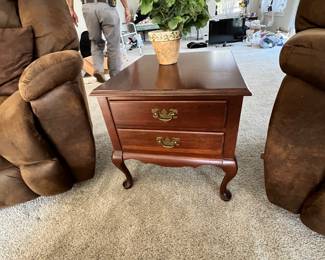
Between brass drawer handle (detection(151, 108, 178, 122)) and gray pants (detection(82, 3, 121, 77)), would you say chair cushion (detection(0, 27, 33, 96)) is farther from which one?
gray pants (detection(82, 3, 121, 77))

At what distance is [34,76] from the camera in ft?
2.65

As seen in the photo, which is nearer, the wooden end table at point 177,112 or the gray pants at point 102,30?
the wooden end table at point 177,112

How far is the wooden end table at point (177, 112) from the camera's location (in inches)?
28.0

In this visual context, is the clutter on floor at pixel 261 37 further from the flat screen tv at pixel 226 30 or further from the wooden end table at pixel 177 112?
the wooden end table at pixel 177 112

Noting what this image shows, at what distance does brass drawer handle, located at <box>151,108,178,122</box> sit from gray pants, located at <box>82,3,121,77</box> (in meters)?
1.73

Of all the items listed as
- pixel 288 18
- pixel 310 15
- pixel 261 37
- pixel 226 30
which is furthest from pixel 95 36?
pixel 288 18

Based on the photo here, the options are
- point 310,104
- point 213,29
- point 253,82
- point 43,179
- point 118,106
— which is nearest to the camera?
point 310,104

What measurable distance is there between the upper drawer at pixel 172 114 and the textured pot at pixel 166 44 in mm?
317

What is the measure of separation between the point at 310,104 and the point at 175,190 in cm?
71

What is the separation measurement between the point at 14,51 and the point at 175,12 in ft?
2.78

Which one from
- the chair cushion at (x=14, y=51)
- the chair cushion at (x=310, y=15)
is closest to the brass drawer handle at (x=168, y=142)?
the chair cushion at (x=310, y=15)

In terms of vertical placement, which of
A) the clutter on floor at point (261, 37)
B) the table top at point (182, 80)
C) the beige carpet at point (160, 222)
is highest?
the table top at point (182, 80)

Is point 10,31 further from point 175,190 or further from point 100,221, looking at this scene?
point 175,190

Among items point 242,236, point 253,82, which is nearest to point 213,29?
point 253,82
